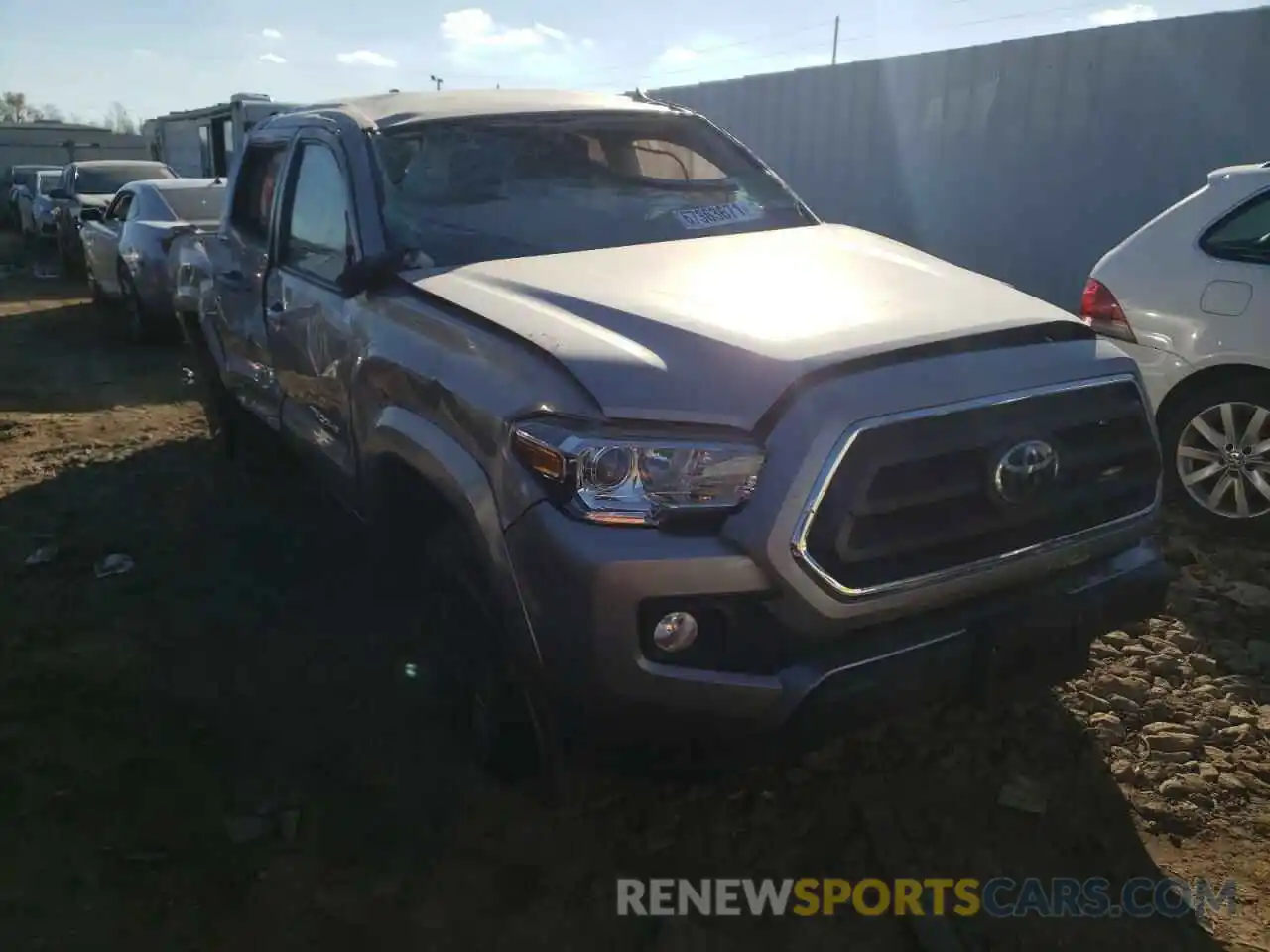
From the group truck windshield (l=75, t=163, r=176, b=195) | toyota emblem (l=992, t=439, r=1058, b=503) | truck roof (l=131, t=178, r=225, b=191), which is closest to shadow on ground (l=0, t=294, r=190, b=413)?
truck roof (l=131, t=178, r=225, b=191)

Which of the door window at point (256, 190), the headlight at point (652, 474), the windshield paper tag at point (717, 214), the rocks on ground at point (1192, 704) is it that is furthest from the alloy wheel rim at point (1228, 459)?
the door window at point (256, 190)

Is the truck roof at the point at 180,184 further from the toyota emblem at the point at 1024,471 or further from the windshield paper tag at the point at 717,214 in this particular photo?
the toyota emblem at the point at 1024,471

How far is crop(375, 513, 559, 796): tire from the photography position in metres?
2.62

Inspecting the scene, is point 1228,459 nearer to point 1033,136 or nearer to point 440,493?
point 440,493

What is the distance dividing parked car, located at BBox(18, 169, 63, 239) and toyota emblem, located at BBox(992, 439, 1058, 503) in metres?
20.1

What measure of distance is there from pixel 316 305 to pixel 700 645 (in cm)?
204

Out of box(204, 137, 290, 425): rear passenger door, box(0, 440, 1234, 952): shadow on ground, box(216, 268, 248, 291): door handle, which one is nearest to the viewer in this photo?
box(0, 440, 1234, 952): shadow on ground

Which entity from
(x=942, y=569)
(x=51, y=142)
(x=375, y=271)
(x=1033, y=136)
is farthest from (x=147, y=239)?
(x=51, y=142)

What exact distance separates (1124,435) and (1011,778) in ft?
3.42

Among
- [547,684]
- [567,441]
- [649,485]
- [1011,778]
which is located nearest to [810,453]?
[649,485]

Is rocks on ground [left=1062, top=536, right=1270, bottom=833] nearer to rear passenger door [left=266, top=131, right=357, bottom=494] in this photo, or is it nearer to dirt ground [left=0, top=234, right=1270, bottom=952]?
dirt ground [left=0, top=234, right=1270, bottom=952]

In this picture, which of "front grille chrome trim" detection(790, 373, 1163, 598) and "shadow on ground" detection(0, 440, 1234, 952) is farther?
"shadow on ground" detection(0, 440, 1234, 952)

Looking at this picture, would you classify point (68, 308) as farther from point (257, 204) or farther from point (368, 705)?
point (368, 705)

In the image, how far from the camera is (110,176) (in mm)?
15812
